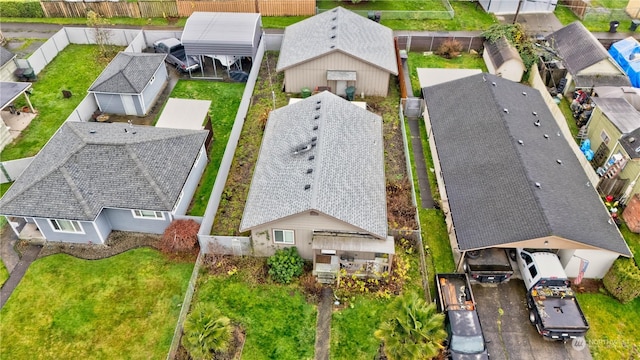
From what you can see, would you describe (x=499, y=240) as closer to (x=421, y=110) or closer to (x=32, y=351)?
(x=421, y=110)

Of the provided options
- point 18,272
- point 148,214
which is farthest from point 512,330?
point 18,272

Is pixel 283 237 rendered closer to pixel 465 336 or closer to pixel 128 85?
pixel 465 336

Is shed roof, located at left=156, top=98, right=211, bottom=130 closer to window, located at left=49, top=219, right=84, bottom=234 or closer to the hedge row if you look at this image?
window, located at left=49, top=219, right=84, bottom=234

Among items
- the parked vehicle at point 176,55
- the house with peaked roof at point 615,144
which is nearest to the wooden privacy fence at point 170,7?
the parked vehicle at point 176,55

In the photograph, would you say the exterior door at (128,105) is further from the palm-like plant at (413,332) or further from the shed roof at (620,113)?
the shed roof at (620,113)

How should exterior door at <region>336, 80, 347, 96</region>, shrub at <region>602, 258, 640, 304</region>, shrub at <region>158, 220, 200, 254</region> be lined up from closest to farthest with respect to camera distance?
shrub at <region>602, 258, 640, 304</region> < shrub at <region>158, 220, 200, 254</region> < exterior door at <region>336, 80, 347, 96</region>

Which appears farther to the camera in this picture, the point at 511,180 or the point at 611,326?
the point at 511,180

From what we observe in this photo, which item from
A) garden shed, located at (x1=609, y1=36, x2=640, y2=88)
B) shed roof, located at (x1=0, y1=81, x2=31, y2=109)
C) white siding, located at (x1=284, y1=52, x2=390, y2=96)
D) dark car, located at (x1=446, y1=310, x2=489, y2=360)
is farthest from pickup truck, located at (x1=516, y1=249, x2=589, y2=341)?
shed roof, located at (x1=0, y1=81, x2=31, y2=109)
